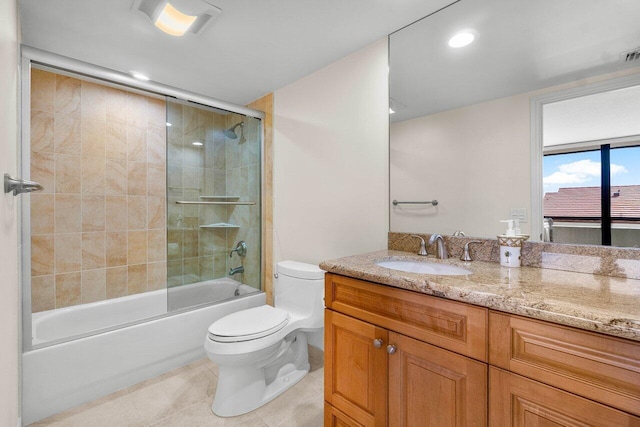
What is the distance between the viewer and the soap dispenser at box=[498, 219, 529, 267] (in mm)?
1242

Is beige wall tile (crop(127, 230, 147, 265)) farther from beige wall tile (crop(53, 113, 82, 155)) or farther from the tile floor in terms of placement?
the tile floor

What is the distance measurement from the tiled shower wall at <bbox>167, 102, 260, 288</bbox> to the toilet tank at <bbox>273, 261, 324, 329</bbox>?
666 mm

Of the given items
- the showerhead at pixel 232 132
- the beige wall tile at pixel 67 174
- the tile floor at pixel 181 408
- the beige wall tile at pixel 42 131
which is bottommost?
the tile floor at pixel 181 408

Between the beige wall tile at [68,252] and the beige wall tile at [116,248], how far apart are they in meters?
0.19

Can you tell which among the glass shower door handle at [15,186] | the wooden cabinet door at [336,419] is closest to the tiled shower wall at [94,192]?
the glass shower door handle at [15,186]

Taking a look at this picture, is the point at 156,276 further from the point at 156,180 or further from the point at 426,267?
the point at 426,267

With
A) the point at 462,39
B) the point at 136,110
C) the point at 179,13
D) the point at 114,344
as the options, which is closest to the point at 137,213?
the point at 136,110

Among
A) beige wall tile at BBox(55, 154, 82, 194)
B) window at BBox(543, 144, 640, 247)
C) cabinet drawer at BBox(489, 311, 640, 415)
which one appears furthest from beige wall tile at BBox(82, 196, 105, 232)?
window at BBox(543, 144, 640, 247)

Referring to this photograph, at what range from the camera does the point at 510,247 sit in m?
1.25

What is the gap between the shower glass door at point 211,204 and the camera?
233 cm

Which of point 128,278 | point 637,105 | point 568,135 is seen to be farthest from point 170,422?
point 637,105

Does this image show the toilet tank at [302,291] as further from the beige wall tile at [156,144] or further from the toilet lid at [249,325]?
the beige wall tile at [156,144]

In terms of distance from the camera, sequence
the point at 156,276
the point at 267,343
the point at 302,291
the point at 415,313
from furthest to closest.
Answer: the point at 156,276 → the point at 302,291 → the point at 267,343 → the point at 415,313

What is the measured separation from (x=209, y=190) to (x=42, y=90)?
53.9 inches
